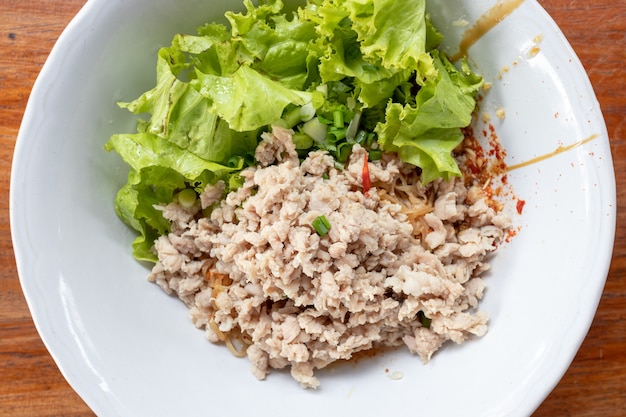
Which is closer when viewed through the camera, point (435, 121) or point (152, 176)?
point (435, 121)

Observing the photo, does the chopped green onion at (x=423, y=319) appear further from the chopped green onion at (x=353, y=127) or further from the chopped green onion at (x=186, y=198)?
the chopped green onion at (x=186, y=198)

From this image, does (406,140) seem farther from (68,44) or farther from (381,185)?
(68,44)

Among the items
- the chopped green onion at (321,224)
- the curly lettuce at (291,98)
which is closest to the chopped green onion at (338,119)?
the curly lettuce at (291,98)

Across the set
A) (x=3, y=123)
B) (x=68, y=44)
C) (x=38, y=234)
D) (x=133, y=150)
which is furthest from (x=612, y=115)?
(x=3, y=123)

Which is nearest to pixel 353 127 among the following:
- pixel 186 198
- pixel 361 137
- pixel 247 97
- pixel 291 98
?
pixel 361 137

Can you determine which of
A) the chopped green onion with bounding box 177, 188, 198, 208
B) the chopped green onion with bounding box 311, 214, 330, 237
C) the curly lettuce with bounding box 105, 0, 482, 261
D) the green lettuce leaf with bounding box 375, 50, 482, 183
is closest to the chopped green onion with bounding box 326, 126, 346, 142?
the curly lettuce with bounding box 105, 0, 482, 261

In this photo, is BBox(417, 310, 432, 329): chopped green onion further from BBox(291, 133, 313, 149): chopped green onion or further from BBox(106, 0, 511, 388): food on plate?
BBox(291, 133, 313, 149): chopped green onion

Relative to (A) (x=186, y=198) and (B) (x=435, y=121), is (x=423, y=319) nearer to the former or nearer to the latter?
(B) (x=435, y=121)
